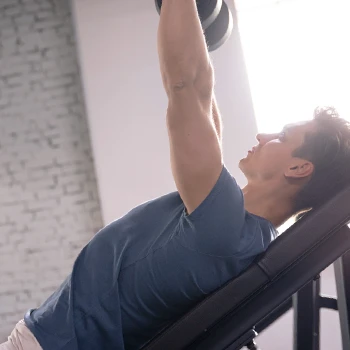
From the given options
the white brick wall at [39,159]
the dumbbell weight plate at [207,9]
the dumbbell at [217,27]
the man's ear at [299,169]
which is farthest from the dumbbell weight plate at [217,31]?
the white brick wall at [39,159]

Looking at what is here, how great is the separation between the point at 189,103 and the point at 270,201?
0.36 meters

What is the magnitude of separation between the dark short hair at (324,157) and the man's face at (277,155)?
0.02m

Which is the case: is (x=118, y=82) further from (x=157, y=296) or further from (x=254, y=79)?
(x=157, y=296)

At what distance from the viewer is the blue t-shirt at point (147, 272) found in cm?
96

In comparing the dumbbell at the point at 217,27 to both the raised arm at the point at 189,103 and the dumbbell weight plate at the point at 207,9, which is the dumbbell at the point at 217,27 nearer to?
the dumbbell weight plate at the point at 207,9

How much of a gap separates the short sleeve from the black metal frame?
30 centimetres

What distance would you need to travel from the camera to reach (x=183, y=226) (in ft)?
3.25

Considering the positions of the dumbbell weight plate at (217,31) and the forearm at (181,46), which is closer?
the forearm at (181,46)

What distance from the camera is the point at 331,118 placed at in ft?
4.09

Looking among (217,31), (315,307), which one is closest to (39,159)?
(217,31)

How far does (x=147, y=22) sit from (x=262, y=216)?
6.12 feet

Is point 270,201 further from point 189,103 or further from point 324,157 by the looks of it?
point 189,103

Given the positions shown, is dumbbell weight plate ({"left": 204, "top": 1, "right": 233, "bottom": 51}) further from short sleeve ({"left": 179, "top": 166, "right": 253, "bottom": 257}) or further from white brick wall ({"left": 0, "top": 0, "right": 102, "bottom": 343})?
white brick wall ({"left": 0, "top": 0, "right": 102, "bottom": 343})

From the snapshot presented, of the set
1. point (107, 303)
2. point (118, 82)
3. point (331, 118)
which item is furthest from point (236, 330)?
point (118, 82)
